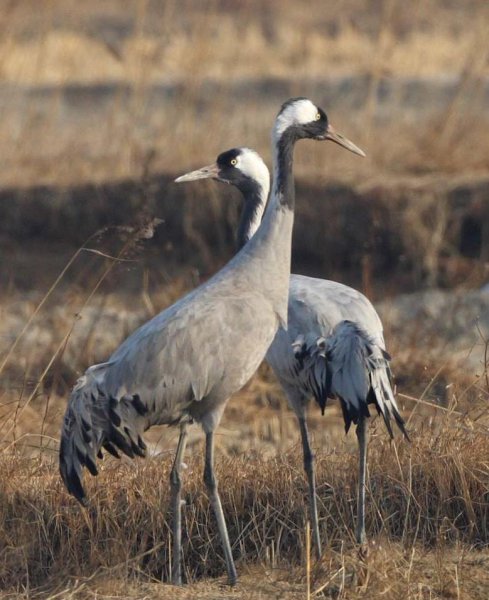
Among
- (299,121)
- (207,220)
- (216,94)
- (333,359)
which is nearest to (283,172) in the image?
(299,121)

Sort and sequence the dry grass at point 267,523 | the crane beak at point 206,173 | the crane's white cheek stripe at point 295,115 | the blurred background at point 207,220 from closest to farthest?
the dry grass at point 267,523
the crane's white cheek stripe at point 295,115
the crane beak at point 206,173
the blurred background at point 207,220

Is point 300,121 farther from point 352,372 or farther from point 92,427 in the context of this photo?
point 92,427

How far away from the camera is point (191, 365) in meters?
4.27

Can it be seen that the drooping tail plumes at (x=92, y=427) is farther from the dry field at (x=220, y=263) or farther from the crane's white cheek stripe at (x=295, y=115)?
the crane's white cheek stripe at (x=295, y=115)

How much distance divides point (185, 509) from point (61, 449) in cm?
61

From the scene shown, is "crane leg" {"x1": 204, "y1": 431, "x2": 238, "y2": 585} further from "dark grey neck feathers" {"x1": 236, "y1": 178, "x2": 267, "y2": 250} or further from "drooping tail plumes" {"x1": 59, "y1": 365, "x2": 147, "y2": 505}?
"dark grey neck feathers" {"x1": 236, "y1": 178, "x2": 267, "y2": 250}

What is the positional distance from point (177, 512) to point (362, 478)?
23.9 inches

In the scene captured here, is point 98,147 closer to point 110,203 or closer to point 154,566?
point 110,203

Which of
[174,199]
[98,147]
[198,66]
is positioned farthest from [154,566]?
[98,147]

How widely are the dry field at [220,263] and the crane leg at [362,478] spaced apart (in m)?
0.07

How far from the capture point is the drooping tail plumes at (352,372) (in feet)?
14.5

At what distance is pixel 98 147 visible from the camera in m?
10.8

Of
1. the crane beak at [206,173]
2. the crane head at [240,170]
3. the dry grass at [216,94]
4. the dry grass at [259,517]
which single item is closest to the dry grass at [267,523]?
the dry grass at [259,517]

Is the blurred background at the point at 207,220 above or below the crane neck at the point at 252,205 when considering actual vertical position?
below
